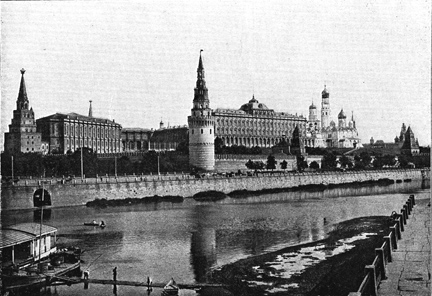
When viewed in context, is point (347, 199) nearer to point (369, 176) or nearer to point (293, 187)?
point (293, 187)

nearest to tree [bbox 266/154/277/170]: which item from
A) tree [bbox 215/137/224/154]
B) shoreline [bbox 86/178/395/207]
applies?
tree [bbox 215/137/224/154]

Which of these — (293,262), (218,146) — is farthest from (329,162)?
(293,262)

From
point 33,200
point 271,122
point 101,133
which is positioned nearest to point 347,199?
point 33,200

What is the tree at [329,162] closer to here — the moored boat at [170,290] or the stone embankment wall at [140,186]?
the stone embankment wall at [140,186]

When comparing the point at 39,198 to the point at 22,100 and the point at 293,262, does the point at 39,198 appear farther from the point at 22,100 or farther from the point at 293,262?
the point at 22,100

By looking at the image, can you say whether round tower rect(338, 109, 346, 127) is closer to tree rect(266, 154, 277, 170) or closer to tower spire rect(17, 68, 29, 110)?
tree rect(266, 154, 277, 170)
